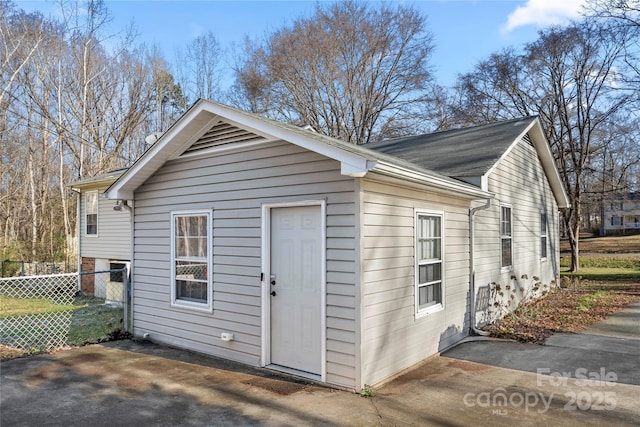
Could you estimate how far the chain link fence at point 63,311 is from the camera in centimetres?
715

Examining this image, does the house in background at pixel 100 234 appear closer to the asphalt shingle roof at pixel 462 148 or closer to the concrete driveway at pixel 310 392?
the concrete driveway at pixel 310 392

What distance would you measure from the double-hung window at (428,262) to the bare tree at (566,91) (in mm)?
15728

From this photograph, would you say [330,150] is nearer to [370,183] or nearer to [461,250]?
[370,183]

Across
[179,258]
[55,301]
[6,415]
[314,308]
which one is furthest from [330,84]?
[6,415]

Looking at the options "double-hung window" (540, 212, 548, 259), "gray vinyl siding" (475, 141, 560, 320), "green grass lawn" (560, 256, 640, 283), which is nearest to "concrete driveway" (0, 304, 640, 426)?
"gray vinyl siding" (475, 141, 560, 320)

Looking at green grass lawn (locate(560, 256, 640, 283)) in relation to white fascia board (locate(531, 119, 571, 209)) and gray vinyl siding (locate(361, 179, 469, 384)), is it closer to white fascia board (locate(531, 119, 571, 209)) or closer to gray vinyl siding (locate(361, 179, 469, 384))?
white fascia board (locate(531, 119, 571, 209))

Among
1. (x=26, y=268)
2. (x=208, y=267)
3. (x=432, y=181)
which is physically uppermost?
(x=432, y=181)

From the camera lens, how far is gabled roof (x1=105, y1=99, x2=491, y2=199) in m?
4.45

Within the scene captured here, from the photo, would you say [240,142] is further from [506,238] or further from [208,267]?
[506,238]

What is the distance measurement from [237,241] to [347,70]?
17.5 m

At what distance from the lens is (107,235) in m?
13.5

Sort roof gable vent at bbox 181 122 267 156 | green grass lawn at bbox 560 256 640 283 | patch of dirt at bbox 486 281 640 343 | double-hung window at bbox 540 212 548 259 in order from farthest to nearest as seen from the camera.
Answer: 1. green grass lawn at bbox 560 256 640 283
2. double-hung window at bbox 540 212 548 259
3. patch of dirt at bbox 486 281 640 343
4. roof gable vent at bbox 181 122 267 156

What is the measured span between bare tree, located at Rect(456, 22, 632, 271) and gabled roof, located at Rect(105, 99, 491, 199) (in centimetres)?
1541

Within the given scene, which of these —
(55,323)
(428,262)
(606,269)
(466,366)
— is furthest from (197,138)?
(606,269)
